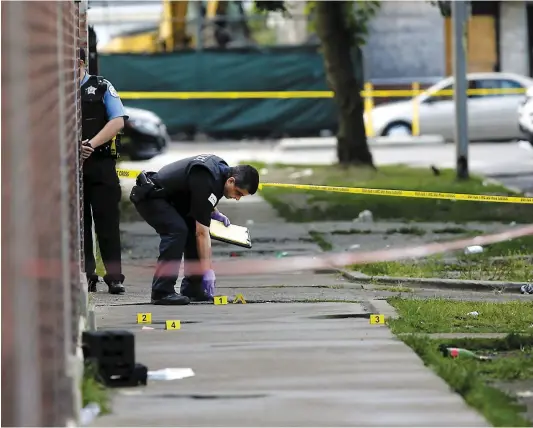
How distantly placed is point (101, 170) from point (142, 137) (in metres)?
13.6

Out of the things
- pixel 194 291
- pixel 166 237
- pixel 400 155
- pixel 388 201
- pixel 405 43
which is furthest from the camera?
pixel 405 43

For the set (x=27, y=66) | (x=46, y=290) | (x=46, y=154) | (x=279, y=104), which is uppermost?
(x=27, y=66)

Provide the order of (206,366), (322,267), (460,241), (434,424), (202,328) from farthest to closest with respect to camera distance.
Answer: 1. (460,241)
2. (322,267)
3. (202,328)
4. (206,366)
5. (434,424)

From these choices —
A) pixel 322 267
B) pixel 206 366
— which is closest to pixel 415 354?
pixel 206 366


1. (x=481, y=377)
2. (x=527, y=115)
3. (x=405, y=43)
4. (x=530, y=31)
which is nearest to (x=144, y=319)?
(x=481, y=377)

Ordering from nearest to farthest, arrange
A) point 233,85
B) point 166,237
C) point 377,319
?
point 377,319 → point 166,237 → point 233,85

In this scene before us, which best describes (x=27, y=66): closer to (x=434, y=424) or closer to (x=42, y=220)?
(x=42, y=220)

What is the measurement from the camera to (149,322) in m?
9.22

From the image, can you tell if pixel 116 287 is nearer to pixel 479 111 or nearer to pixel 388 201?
pixel 388 201

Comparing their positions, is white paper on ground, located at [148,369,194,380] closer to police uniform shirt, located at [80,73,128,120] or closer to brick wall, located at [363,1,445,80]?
police uniform shirt, located at [80,73,128,120]

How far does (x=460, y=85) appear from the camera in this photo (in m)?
20.6

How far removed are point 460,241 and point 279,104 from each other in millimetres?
18565

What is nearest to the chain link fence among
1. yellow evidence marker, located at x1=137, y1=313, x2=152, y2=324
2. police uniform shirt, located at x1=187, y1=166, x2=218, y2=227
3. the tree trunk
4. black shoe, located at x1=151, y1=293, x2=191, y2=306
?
yellow evidence marker, located at x1=137, y1=313, x2=152, y2=324

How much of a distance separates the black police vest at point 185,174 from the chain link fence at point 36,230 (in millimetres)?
2820
